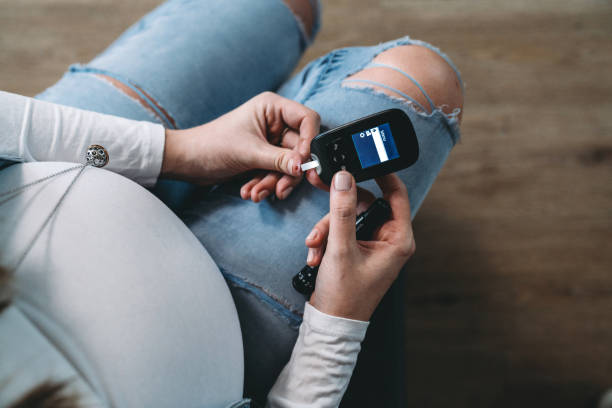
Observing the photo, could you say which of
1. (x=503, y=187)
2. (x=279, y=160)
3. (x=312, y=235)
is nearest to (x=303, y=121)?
(x=279, y=160)

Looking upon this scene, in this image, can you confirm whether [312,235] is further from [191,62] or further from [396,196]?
[191,62]

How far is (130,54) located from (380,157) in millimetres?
474

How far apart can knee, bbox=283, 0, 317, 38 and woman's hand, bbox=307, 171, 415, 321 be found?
16.4 inches

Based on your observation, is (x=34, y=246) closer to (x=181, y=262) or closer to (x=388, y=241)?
(x=181, y=262)

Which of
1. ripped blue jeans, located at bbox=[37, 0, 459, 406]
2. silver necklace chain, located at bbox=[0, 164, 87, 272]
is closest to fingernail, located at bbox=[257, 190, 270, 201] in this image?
ripped blue jeans, located at bbox=[37, 0, 459, 406]

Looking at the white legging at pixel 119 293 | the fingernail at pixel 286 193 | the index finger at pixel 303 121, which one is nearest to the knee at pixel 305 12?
the index finger at pixel 303 121

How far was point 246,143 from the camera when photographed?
0.56m

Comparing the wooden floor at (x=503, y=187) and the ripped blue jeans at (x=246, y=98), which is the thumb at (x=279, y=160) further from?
the wooden floor at (x=503, y=187)

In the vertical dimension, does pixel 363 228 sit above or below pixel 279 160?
below

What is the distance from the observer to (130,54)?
64 centimetres

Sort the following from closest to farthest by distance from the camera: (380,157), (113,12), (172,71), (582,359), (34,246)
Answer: (34,246), (380,157), (172,71), (582,359), (113,12)

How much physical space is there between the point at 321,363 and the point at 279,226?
194 mm

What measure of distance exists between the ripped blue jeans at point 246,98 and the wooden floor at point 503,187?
0.50 m

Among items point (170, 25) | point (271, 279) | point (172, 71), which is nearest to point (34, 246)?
point (271, 279)
